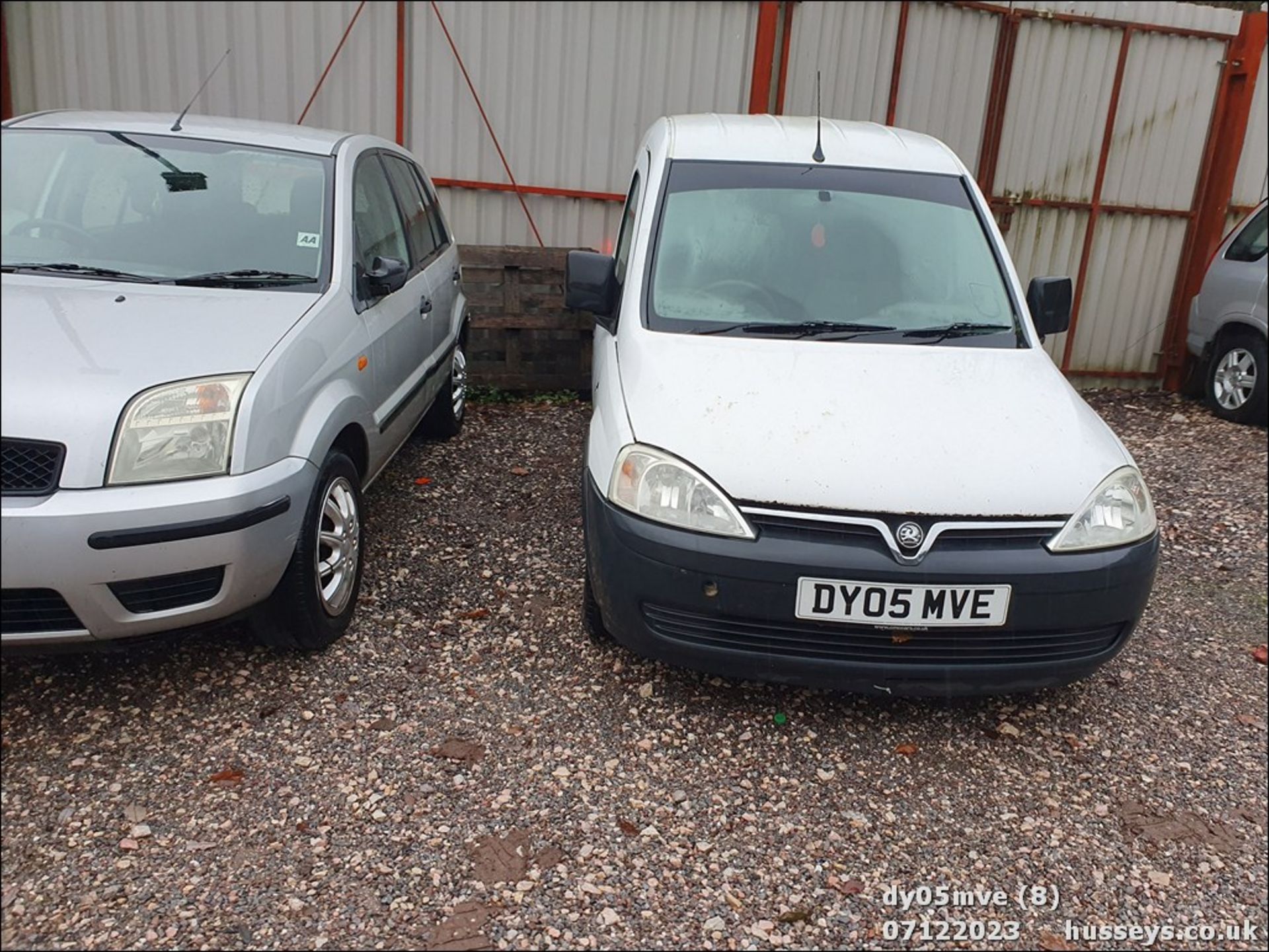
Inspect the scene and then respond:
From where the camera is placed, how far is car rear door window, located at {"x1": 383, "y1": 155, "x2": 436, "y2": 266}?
15.6 feet

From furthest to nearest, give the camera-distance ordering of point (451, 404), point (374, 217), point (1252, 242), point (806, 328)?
point (1252, 242)
point (451, 404)
point (374, 217)
point (806, 328)

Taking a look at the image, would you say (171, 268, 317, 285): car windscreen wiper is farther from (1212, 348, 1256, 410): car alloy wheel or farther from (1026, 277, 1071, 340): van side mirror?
(1212, 348, 1256, 410): car alloy wheel

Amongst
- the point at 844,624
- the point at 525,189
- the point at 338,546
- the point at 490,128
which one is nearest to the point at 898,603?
the point at 844,624

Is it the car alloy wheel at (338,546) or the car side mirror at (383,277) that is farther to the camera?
the car side mirror at (383,277)

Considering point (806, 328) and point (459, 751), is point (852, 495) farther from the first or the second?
point (459, 751)

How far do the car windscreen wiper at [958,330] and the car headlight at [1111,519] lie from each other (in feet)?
2.57

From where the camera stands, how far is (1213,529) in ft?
17.7

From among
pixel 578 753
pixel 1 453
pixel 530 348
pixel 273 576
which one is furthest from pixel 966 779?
pixel 530 348

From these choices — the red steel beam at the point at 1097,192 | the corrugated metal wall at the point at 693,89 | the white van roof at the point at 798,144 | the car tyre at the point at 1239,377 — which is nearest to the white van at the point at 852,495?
the white van roof at the point at 798,144

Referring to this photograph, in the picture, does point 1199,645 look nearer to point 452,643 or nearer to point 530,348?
point 452,643

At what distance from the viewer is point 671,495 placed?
9.49 ft

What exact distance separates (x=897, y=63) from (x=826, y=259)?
4498mm

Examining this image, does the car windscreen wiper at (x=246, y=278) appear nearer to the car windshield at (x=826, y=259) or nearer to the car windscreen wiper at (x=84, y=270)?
the car windscreen wiper at (x=84, y=270)

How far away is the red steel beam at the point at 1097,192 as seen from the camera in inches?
309
